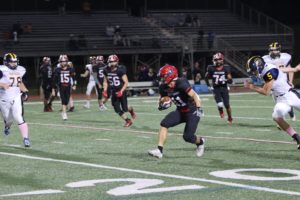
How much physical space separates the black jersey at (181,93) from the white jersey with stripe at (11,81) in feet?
9.94

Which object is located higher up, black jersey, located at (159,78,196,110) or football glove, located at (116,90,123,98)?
black jersey, located at (159,78,196,110)

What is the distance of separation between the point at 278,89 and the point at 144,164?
8.76 feet

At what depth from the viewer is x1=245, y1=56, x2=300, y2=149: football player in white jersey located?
11094 millimetres

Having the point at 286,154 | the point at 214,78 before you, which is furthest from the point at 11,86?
the point at 214,78

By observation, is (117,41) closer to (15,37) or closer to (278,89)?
(15,37)

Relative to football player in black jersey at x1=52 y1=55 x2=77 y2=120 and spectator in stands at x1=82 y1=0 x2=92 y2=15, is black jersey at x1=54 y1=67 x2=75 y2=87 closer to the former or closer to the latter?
football player in black jersey at x1=52 y1=55 x2=77 y2=120

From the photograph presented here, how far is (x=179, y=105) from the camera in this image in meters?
10.9

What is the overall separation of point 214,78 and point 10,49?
1724 cm

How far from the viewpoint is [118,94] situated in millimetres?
16547

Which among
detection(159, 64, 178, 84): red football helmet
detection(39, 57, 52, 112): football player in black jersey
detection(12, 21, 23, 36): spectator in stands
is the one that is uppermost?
detection(159, 64, 178, 84): red football helmet

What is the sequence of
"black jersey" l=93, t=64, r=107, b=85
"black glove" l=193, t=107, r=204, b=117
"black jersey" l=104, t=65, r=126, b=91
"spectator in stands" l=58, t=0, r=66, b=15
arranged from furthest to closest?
"spectator in stands" l=58, t=0, r=66, b=15, "black jersey" l=93, t=64, r=107, b=85, "black jersey" l=104, t=65, r=126, b=91, "black glove" l=193, t=107, r=204, b=117

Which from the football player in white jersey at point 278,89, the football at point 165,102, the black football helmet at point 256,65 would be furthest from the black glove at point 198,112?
the black football helmet at point 256,65

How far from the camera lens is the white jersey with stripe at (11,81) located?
12.5 metres

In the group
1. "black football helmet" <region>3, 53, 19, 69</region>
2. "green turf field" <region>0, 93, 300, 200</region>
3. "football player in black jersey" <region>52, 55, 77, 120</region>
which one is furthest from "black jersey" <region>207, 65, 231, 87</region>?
"black football helmet" <region>3, 53, 19, 69</region>
